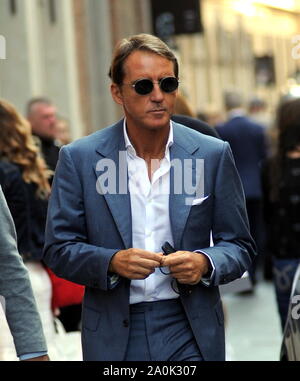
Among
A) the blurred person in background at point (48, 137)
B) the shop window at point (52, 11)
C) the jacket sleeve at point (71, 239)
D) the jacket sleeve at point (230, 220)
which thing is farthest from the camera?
the shop window at point (52, 11)

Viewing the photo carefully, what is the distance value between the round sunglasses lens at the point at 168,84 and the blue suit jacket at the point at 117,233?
8.7 inches

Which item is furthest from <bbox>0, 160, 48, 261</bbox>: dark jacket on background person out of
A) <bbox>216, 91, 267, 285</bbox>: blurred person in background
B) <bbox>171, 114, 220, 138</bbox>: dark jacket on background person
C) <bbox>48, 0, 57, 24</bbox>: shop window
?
<bbox>48, 0, 57, 24</bbox>: shop window

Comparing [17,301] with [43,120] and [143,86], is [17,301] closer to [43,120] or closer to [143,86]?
[143,86]

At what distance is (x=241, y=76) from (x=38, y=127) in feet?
64.9

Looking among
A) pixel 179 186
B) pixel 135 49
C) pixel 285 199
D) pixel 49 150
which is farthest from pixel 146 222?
pixel 49 150

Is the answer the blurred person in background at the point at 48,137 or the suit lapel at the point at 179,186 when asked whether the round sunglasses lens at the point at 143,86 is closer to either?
the suit lapel at the point at 179,186

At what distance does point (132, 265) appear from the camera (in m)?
3.84

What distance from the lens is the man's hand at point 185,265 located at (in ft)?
12.6

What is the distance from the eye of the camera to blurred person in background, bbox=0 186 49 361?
3.96 m

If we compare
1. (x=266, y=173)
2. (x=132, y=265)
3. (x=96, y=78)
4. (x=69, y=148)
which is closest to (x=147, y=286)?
(x=132, y=265)

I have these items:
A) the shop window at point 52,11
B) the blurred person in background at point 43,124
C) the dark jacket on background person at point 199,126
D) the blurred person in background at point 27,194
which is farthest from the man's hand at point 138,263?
the shop window at point 52,11

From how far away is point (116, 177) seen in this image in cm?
406

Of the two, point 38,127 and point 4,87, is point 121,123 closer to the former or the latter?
point 38,127

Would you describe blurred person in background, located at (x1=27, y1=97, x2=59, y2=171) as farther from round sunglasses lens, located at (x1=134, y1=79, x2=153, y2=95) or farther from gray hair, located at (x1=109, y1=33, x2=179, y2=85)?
round sunglasses lens, located at (x1=134, y1=79, x2=153, y2=95)
